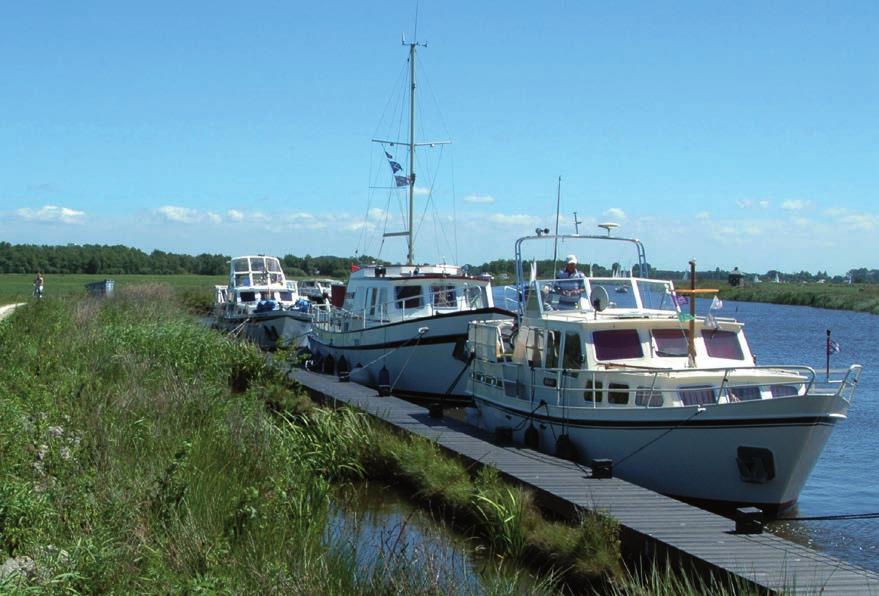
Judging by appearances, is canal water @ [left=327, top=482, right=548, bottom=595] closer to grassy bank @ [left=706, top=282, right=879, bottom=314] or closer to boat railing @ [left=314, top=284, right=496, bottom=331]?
boat railing @ [left=314, top=284, right=496, bottom=331]

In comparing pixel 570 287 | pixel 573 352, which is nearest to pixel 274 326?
pixel 570 287

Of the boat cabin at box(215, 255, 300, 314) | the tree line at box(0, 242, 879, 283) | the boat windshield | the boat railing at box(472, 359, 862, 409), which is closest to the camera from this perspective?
the boat railing at box(472, 359, 862, 409)

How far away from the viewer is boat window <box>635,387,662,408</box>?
46.6ft

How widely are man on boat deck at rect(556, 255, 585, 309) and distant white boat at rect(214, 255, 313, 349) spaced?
20202 millimetres

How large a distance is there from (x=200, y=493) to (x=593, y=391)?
6.89 m

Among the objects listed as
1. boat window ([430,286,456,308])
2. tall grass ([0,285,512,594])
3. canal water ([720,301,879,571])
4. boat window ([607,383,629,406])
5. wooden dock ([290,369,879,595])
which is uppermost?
boat window ([430,286,456,308])

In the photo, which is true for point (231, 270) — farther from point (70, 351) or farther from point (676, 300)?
point (676, 300)

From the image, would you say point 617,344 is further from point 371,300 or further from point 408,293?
point 371,300

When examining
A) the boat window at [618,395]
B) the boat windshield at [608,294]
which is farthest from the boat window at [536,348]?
the boat window at [618,395]

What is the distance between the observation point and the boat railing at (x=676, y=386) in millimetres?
13773

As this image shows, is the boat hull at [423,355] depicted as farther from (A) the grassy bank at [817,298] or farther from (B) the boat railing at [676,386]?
(A) the grassy bank at [817,298]

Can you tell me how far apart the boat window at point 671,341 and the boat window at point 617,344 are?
0.31 m

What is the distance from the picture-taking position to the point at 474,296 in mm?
26828

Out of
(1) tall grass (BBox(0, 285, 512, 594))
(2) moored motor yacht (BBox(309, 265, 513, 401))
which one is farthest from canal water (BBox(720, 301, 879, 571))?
(2) moored motor yacht (BBox(309, 265, 513, 401))
